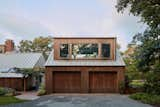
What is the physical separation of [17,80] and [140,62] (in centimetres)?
1651

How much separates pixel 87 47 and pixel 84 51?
0.53 meters

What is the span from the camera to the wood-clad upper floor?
3075 cm

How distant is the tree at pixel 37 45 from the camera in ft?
222

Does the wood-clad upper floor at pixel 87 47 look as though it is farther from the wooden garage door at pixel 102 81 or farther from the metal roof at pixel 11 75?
the metal roof at pixel 11 75

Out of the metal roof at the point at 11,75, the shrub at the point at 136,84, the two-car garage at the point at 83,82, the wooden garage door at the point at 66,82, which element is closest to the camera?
the shrub at the point at 136,84

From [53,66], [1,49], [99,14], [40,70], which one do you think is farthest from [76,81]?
[1,49]

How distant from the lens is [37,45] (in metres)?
67.8

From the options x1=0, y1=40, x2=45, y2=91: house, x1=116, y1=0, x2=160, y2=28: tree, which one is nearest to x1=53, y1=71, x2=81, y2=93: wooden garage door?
x1=0, y1=40, x2=45, y2=91: house

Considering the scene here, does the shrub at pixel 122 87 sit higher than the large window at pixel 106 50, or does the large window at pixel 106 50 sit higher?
the large window at pixel 106 50

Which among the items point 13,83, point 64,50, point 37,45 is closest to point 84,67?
point 64,50

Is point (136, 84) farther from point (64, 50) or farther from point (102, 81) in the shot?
point (64, 50)

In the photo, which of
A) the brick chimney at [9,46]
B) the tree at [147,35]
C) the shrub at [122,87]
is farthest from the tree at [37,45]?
the tree at [147,35]

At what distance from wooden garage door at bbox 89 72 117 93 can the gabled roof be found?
8765 mm

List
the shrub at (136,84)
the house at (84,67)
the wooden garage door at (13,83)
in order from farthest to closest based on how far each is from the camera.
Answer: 1. the wooden garage door at (13,83)
2. the house at (84,67)
3. the shrub at (136,84)
